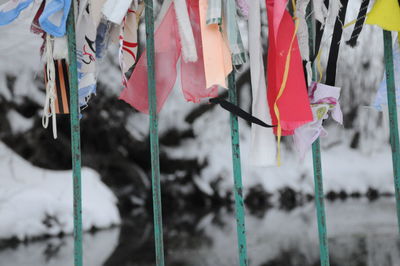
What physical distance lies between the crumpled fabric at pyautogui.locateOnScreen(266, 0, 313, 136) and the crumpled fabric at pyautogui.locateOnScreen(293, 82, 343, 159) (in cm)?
4

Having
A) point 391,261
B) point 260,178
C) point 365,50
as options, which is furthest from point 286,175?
point 391,261

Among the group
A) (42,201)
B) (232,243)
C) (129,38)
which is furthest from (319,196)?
(42,201)

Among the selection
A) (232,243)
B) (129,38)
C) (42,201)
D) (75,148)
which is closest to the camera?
(75,148)

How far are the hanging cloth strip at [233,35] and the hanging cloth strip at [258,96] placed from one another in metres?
0.03

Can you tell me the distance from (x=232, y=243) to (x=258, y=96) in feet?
8.26

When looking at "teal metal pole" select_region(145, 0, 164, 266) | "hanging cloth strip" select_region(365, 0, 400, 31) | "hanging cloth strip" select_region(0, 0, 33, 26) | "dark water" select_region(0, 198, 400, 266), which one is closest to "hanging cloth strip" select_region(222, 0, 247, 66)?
"teal metal pole" select_region(145, 0, 164, 266)

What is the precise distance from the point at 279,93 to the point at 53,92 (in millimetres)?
492

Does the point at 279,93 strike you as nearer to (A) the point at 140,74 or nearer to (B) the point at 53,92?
(A) the point at 140,74

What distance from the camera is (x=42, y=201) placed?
4543 millimetres

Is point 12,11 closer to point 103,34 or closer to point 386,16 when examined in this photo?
point 103,34

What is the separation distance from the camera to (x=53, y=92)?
1097 mm

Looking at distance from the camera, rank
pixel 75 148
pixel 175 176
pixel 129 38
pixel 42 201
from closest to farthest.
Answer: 1. pixel 75 148
2. pixel 129 38
3. pixel 42 201
4. pixel 175 176

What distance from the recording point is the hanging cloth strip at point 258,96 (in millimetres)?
999

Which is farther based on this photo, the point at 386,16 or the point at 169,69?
the point at 169,69
